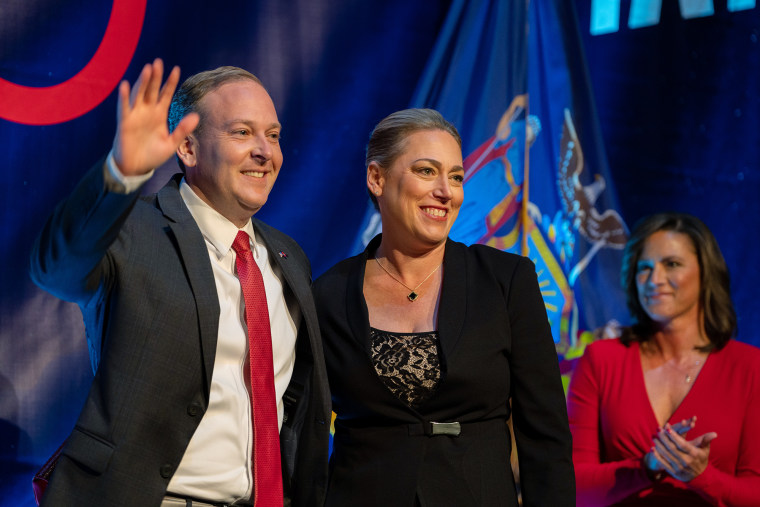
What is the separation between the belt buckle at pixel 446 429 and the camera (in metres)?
2.14

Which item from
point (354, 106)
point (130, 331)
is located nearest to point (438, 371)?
point (130, 331)

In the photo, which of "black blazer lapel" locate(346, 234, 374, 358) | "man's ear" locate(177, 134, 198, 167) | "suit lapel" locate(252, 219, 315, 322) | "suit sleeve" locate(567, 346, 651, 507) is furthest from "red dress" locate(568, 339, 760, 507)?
"man's ear" locate(177, 134, 198, 167)

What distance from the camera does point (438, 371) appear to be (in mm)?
2176

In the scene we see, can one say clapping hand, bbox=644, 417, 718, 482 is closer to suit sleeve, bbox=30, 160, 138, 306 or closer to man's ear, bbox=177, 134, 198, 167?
man's ear, bbox=177, 134, 198, 167

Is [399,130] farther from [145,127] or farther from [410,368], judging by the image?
[145,127]

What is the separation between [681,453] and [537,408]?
26.9 inches

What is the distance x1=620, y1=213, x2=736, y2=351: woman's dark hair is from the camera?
298cm

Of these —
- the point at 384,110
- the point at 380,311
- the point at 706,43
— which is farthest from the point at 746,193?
the point at 380,311

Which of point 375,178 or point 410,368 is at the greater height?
point 375,178

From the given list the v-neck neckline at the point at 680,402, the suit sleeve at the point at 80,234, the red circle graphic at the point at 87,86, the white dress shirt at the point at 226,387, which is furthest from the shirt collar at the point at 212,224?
the v-neck neckline at the point at 680,402

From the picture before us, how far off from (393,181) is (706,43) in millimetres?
2357

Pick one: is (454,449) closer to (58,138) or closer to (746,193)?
(58,138)

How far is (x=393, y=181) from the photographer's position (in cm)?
242

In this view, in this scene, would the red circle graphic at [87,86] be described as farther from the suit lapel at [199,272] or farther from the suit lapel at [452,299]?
the suit lapel at [452,299]
